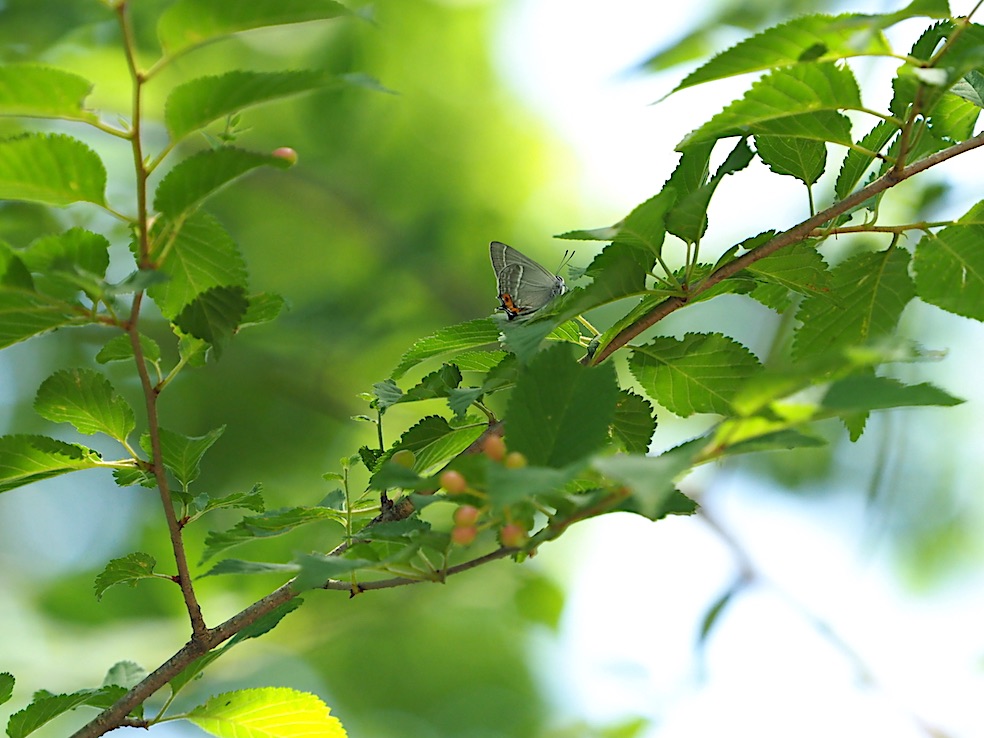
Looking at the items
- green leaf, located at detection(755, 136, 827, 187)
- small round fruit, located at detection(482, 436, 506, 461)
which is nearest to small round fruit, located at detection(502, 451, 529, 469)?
small round fruit, located at detection(482, 436, 506, 461)

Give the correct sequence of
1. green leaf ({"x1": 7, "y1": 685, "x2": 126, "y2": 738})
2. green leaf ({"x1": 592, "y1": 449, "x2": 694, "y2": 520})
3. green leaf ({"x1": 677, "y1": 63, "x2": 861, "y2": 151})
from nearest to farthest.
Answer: green leaf ({"x1": 592, "y1": 449, "x2": 694, "y2": 520}), green leaf ({"x1": 677, "y1": 63, "x2": 861, "y2": 151}), green leaf ({"x1": 7, "y1": 685, "x2": 126, "y2": 738})

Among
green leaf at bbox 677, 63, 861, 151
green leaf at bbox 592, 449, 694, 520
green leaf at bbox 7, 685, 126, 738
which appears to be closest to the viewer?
green leaf at bbox 592, 449, 694, 520

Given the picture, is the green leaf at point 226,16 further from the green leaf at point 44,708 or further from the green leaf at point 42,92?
the green leaf at point 44,708

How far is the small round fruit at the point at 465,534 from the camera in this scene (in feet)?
0.95

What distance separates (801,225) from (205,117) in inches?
9.4

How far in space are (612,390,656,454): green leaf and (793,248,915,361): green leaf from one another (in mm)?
80

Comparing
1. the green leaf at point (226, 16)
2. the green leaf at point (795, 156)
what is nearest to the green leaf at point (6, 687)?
the green leaf at point (226, 16)

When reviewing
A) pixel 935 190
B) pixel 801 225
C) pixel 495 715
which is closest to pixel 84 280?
pixel 801 225

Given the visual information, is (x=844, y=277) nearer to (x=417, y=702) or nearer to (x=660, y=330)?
(x=660, y=330)

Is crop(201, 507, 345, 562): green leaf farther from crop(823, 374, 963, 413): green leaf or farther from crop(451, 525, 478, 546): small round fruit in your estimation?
crop(823, 374, 963, 413): green leaf

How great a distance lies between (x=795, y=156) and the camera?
41cm

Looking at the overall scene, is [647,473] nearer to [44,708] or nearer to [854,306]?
[854,306]

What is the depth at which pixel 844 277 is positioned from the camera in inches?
16.5

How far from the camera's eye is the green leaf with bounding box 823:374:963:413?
0.24 meters
